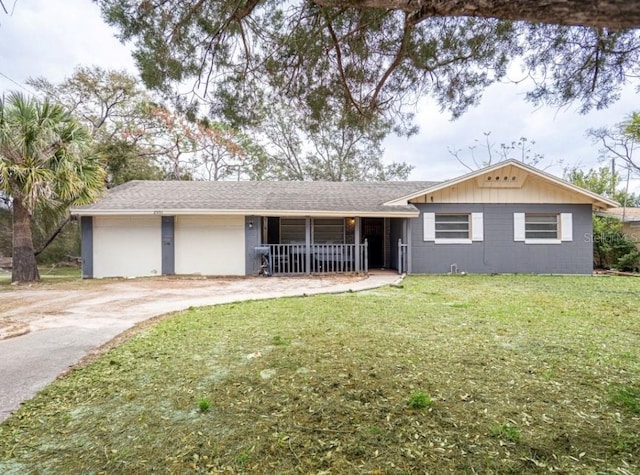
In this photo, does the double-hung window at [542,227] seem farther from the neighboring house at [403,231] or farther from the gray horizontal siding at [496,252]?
the gray horizontal siding at [496,252]

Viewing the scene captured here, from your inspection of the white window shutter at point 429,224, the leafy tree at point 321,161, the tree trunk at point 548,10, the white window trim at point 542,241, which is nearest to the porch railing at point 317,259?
the white window shutter at point 429,224

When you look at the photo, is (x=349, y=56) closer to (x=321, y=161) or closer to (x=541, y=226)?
(x=541, y=226)

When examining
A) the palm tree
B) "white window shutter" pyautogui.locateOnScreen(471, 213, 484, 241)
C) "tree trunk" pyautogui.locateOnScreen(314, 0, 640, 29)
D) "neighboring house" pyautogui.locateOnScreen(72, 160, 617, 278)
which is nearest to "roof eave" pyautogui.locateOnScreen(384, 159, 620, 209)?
"neighboring house" pyautogui.locateOnScreen(72, 160, 617, 278)

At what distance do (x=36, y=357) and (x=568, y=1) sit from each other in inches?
203

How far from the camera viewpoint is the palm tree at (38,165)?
28.2 ft

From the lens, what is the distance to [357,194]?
43.6 feet

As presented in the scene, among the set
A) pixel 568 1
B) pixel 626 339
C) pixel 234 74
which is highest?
pixel 234 74

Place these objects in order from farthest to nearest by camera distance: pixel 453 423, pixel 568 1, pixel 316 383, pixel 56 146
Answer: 1. pixel 56 146
2. pixel 316 383
3. pixel 453 423
4. pixel 568 1

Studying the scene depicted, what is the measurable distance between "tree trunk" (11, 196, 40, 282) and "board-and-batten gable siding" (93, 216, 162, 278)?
1.60 m

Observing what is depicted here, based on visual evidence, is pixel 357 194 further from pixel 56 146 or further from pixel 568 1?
pixel 568 1

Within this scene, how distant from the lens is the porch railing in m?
11.4

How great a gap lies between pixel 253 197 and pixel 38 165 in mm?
5988

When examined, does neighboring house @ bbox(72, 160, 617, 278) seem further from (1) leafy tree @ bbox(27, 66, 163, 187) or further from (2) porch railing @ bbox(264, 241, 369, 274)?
(1) leafy tree @ bbox(27, 66, 163, 187)

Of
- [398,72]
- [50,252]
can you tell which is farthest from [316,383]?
[50,252]
